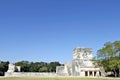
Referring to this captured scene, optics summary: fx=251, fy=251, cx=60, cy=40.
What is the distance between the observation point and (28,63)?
409 feet

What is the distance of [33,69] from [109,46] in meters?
57.7

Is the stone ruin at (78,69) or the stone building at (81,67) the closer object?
the stone ruin at (78,69)

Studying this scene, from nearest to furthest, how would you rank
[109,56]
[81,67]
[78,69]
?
[109,56], [81,67], [78,69]

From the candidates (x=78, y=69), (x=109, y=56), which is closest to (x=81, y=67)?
(x=78, y=69)

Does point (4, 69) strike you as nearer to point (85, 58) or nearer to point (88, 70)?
point (85, 58)

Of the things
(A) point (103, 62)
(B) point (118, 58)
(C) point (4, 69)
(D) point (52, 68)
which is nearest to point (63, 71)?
(A) point (103, 62)

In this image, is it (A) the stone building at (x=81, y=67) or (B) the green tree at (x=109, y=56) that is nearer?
(B) the green tree at (x=109, y=56)

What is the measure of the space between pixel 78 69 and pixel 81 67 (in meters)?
1.11

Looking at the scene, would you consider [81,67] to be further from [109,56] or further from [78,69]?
[109,56]

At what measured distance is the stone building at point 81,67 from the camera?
69438mm

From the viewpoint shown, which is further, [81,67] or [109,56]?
[81,67]

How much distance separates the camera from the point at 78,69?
71250mm

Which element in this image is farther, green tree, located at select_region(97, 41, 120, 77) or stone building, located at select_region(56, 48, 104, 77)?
stone building, located at select_region(56, 48, 104, 77)

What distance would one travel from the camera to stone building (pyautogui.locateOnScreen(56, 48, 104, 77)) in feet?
228
